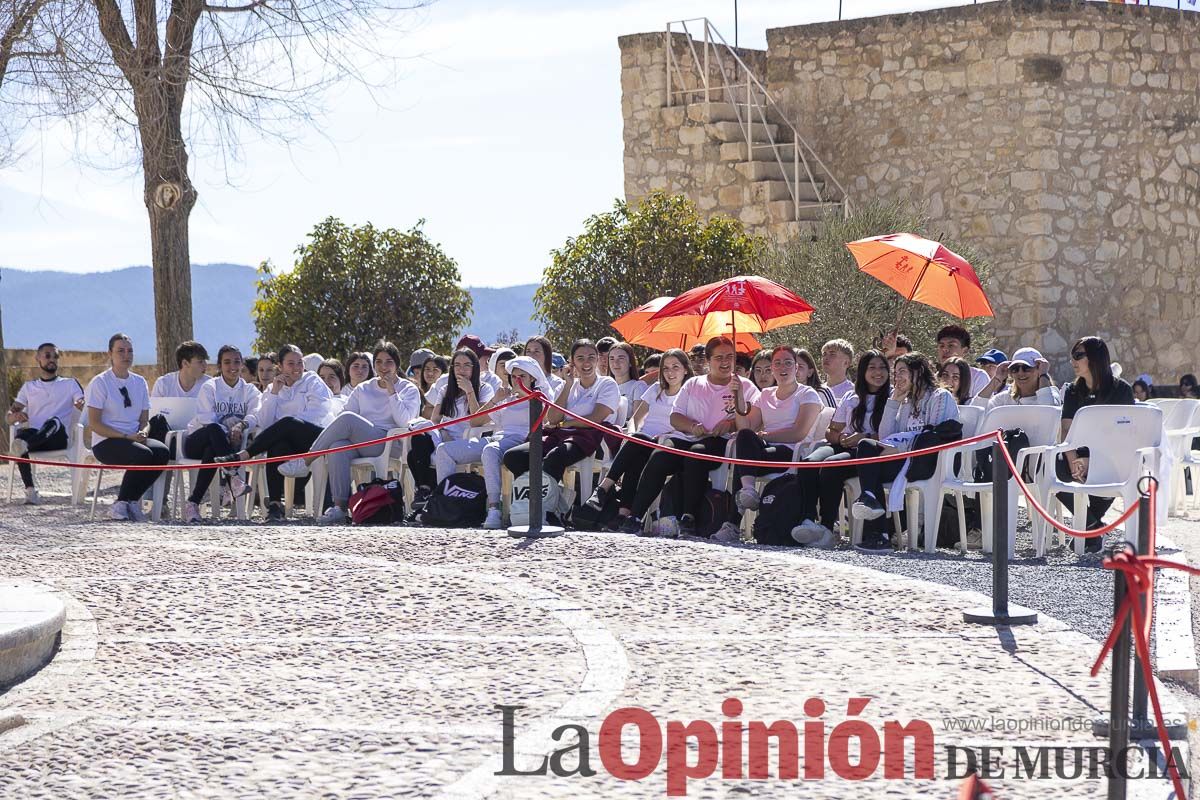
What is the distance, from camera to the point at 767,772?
14.2 feet

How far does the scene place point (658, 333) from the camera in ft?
43.4

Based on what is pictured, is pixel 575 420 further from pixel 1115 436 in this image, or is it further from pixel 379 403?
pixel 1115 436

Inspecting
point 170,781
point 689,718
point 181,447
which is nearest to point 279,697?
point 170,781

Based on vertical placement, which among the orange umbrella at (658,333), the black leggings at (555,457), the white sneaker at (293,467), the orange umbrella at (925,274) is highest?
the orange umbrella at (925,274)

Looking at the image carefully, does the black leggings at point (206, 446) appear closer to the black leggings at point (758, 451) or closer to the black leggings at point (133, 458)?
the black leggings at point (133, 458)

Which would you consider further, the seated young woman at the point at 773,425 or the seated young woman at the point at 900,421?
the seated young woman at the point at 773,425

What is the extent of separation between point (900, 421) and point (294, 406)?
483 cm

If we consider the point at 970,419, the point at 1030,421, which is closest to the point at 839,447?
the point at 970,419

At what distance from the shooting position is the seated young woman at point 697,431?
1021 cm

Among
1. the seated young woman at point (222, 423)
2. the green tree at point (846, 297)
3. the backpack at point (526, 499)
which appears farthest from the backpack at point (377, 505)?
the green tree at point (846, 297)

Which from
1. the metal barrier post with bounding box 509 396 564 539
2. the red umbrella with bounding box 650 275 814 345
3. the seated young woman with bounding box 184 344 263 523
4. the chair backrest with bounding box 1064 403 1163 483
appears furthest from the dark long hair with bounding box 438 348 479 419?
the chair backrest with bounding box 1064 403 1163 483

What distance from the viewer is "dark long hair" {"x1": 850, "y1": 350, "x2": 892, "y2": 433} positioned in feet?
32.9

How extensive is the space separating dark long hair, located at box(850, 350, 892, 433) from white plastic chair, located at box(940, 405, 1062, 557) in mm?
547

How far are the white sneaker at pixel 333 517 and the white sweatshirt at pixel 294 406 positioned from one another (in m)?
0.92
